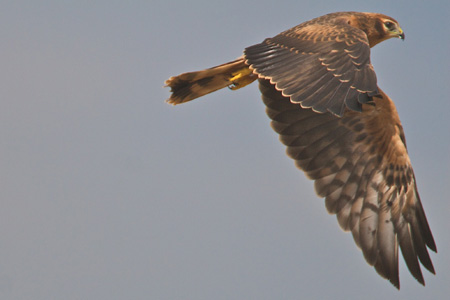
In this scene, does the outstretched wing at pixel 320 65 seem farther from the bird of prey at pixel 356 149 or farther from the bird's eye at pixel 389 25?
the bird's eye at pixel 389 25

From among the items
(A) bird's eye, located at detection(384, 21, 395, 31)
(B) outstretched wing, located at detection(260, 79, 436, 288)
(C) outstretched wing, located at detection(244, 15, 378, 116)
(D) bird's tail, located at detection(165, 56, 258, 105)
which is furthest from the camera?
(A) bird's eye, located at detection(384, 21, 395, 31)

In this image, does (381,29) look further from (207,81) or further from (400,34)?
(207,81)

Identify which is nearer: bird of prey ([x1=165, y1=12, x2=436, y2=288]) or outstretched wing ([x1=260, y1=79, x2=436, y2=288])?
bird of prey ([x1=165, y1=12, x2=436, y2=288])

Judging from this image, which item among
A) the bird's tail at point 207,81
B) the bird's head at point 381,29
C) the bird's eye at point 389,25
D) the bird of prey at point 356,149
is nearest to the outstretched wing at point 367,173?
the bird of prey at point 356,149

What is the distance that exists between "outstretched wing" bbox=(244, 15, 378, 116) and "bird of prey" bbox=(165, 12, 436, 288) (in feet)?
0.10

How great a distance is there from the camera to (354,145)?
35.6 ft

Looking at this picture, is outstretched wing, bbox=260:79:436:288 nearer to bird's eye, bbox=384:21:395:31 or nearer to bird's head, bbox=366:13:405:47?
bird's head, bbox=366:13:405:47

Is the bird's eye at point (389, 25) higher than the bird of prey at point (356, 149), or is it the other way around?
the bird's eye at point (389, 25)

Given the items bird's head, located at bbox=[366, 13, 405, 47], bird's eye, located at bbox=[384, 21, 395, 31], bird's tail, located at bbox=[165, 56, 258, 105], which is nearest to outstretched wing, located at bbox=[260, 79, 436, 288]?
bird's tail, located at bbox=[165, 56, 258, 105]

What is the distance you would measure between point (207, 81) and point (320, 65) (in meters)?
1.56

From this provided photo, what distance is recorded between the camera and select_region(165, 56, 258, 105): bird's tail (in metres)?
9.82

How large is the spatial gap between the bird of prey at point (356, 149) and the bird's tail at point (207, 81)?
0.04ft

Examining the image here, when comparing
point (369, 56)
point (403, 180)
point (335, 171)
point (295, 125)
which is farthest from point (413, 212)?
point (369, 56)

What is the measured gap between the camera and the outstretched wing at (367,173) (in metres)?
10.4
